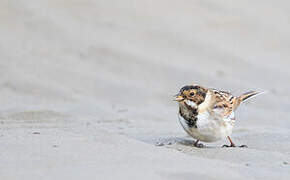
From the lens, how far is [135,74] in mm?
10711

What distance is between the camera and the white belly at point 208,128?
6281 millimetres

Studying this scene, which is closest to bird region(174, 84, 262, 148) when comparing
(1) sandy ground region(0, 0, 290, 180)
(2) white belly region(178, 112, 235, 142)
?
(2) white belly region(178, 112, 235, 142)

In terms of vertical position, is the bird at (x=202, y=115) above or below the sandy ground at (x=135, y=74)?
below

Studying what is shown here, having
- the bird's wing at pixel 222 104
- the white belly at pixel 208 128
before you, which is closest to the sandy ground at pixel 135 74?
the white belly at pixel 208 128

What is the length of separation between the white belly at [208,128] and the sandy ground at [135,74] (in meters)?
0.14

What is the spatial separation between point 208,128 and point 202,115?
0.12 m

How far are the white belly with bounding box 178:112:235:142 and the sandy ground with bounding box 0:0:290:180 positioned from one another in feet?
0.46

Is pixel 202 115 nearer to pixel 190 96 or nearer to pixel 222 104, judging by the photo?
pixel 190 96

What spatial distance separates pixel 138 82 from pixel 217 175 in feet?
19.1

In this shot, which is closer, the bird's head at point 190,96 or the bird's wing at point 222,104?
the bird's head at point 190,96

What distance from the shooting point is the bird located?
6.29 metres

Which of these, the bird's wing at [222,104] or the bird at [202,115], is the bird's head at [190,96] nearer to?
the bird at [202,115]

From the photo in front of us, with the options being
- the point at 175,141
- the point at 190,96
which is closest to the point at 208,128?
the point at 190,96

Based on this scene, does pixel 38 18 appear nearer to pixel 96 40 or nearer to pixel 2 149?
pixel 96 40
